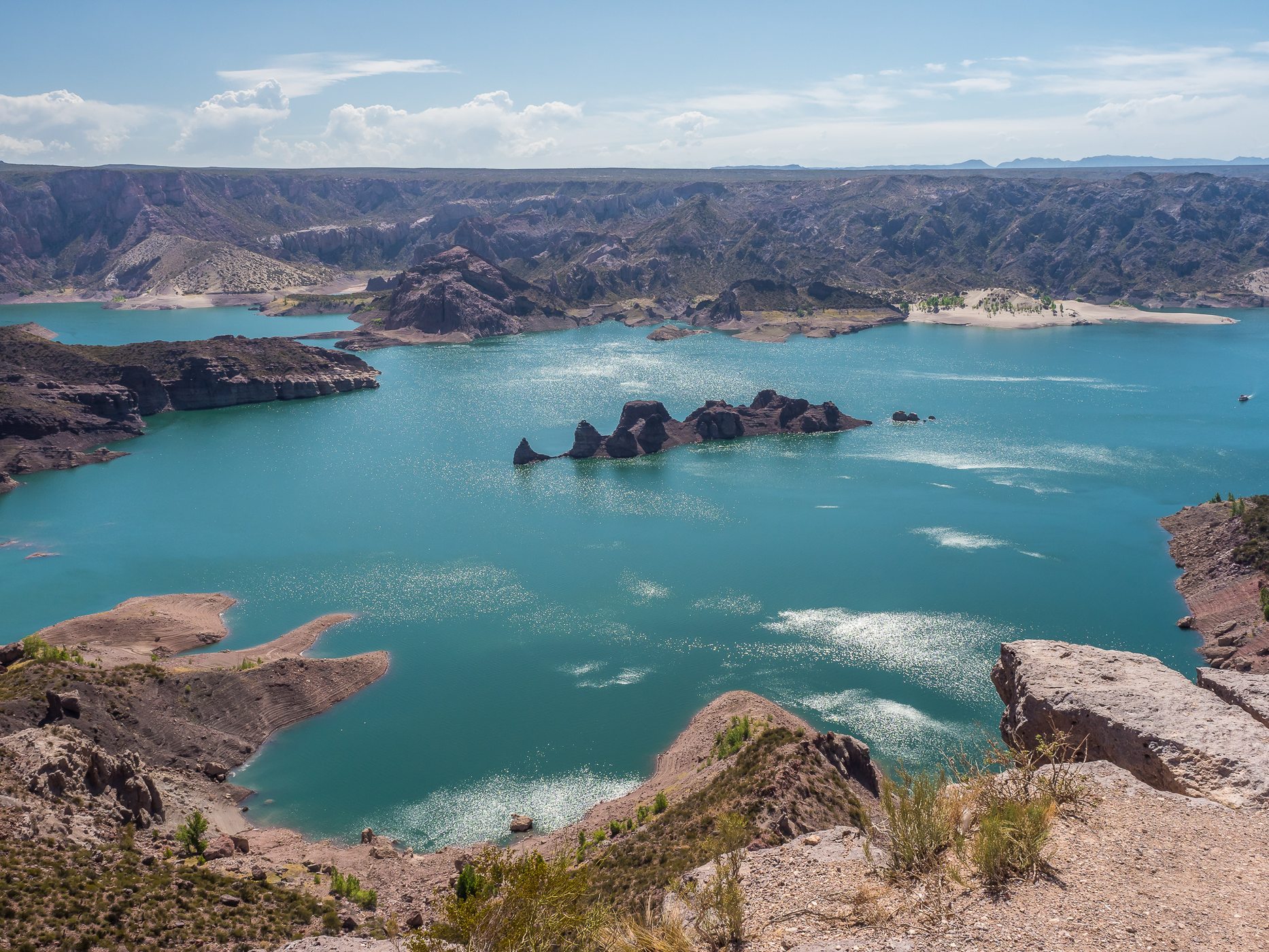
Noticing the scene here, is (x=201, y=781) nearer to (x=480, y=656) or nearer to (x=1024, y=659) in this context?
(x=480, y=656)

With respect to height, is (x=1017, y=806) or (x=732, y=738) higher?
(x=1017, y=806)

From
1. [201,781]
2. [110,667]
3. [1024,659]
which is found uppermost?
[1024,659]

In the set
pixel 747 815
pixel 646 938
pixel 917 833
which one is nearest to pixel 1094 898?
pixel 917 833

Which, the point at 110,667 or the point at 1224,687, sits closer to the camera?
the point at 1224,687

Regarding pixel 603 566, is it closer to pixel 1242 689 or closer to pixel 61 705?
pixel 61 705

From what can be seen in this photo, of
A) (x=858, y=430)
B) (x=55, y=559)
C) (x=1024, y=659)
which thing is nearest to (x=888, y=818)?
(x=1024, y=659)

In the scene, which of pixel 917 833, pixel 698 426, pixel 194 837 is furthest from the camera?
pixel 698 426

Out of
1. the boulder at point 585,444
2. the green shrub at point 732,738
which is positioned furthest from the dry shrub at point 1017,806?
the boulder at point 585,444

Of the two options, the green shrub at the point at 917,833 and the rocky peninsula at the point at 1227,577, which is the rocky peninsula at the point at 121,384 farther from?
the rocky peninsula at the point at 1227,577
